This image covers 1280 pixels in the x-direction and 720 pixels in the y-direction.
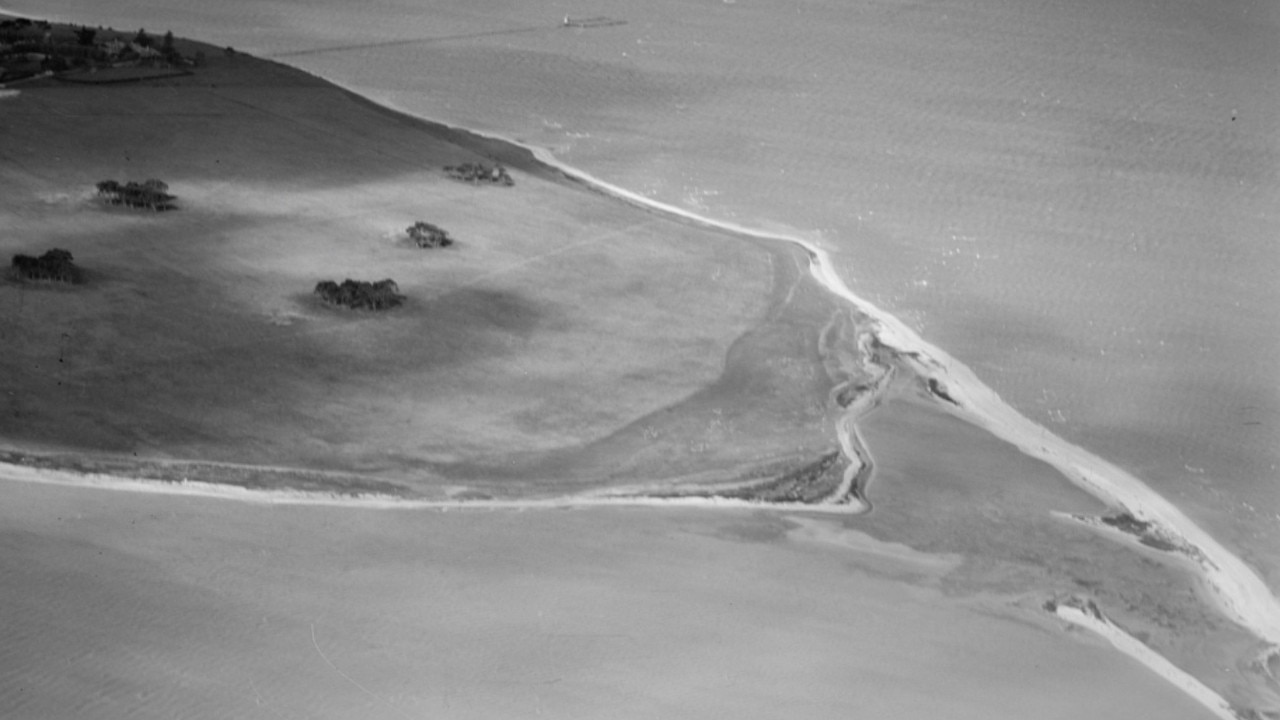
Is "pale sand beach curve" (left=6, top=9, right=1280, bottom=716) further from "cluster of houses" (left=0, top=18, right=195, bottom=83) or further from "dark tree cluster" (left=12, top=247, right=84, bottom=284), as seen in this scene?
"cluster of houses" (left=0, top=18, right=195, bottom=83)

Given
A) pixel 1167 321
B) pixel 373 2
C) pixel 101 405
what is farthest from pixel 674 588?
pixel 373 2

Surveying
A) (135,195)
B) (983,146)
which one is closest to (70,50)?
→ (135,195)

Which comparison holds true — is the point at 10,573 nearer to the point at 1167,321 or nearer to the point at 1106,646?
the point at 1106,646

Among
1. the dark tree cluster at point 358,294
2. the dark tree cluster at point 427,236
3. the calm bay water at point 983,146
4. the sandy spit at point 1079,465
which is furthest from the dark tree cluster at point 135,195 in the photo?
the sandy spit at point 1079,465

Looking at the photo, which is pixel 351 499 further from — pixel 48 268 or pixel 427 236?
pixel 427 236

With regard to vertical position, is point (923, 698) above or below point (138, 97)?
below

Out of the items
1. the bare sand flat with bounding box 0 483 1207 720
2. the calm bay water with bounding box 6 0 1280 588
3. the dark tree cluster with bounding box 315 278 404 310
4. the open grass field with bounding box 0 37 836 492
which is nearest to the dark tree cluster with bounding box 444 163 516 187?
the open grass field with bounding box 0 37 836 492
